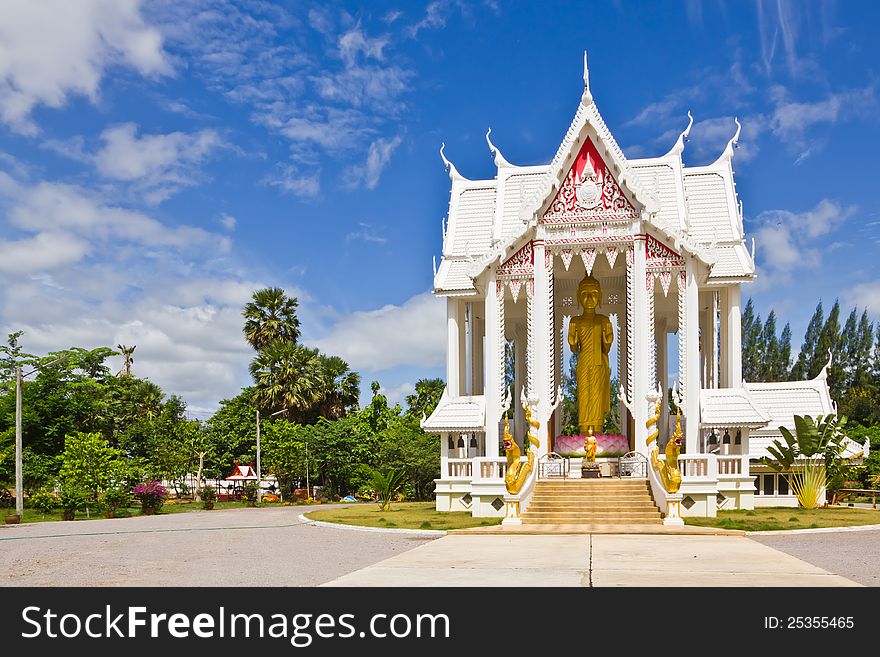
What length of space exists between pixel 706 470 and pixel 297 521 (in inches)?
429

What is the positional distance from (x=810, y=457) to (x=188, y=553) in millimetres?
18387

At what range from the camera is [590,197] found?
2425 cm

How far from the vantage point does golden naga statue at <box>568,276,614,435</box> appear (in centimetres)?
2698

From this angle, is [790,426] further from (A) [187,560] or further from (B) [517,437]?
(A) [187,560]

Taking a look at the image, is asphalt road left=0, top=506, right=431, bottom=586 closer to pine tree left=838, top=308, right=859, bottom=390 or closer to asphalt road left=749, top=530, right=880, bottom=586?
asphalt road left=749, top=530, right=880, bottom=586

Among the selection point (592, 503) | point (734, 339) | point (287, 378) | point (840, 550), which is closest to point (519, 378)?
point (734, 339)

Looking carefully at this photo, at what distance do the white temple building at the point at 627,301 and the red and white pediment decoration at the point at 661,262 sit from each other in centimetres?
3

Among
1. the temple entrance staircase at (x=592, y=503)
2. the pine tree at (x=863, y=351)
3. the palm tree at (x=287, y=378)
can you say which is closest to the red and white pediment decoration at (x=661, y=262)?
the temple entrance staircase at (x=592, y=503)

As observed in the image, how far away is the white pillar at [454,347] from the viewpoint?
87.4 ft

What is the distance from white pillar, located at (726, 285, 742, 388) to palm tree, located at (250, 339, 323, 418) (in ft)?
87.2

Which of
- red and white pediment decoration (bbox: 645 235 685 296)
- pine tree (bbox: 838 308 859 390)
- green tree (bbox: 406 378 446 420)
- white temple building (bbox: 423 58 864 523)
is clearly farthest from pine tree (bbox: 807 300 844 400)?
red and white pediment decoration (bbox: 645 235 685 296)

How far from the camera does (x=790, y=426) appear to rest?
2919 cm

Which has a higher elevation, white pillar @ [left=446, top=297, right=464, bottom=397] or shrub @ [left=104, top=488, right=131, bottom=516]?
white pillar @ [left=446, top=297, right=464, bottom=397]

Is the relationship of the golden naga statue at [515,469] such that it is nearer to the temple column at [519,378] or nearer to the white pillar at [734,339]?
the temple column at [519,378]
